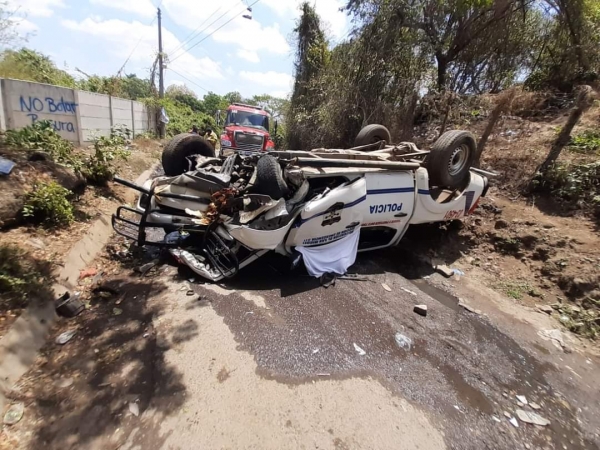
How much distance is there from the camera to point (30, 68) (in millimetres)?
10961

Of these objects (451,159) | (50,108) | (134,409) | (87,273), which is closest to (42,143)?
(87,273)

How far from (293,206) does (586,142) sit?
5711 millimetres

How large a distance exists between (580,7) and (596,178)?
22.2 ft

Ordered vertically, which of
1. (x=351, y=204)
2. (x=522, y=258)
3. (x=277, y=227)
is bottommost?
(x=522, y=258)

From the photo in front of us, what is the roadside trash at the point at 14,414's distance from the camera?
1834mm

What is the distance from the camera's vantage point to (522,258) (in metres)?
4.43

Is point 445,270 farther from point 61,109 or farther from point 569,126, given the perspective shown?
point 61,109

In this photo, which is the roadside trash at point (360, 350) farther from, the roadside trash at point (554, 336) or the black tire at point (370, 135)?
the black tire at point (370, 135)

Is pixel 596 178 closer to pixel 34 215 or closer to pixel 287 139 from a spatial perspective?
pixel 34 215

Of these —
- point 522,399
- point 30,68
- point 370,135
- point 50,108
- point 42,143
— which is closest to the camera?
point 522,399

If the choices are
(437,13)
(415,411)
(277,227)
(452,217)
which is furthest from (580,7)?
(415,411)

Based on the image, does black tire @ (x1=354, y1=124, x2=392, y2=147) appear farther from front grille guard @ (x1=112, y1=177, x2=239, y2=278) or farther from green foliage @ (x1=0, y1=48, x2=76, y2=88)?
green foliage @ (x1=0, y1=48, x2=76, y2=88)

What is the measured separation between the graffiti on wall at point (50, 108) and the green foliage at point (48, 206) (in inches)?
190

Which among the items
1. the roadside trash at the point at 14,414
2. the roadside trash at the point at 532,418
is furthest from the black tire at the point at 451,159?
the roadside trash at the point at 14,414
